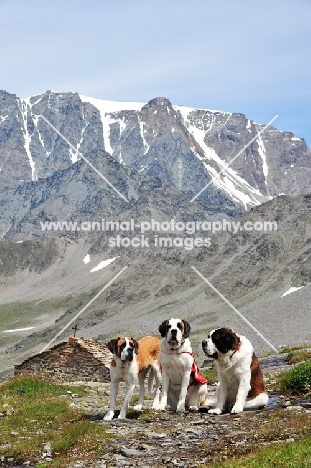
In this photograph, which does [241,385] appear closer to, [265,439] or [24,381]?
[265,439]

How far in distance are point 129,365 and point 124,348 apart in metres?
0.58

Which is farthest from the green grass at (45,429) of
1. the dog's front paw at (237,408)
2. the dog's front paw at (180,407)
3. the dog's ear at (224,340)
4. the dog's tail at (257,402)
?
the dog's tail at (257,402)

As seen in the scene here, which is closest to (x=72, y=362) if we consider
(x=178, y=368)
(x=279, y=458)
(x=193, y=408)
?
(x=193, y=408)

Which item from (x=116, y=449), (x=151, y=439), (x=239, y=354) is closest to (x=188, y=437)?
(x=151, y=439)

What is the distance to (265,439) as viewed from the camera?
13.6 m

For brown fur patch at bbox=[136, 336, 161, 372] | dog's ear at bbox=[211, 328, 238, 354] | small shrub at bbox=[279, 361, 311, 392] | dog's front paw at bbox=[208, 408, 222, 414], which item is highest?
dog's ear at bbox=[211, 328, 238, 354]

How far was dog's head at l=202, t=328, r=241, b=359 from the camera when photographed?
16891 millimetres

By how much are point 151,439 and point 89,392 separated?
467 inches

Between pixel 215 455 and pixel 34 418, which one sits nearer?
pixel 215 455

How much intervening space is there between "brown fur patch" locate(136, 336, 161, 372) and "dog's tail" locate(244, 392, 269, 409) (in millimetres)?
2864

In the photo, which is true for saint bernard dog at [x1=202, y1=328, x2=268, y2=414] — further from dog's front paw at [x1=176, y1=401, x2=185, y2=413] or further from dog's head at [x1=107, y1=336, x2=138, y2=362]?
dog's head at [x1=107, y1=336, x2=138, y2=362]

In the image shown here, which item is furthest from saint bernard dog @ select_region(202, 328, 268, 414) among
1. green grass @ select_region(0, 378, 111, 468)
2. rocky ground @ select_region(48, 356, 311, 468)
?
green grass @ select_region(0, 378, 111, 468)

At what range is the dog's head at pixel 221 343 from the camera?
16891mm

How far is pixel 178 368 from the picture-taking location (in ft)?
58.5
